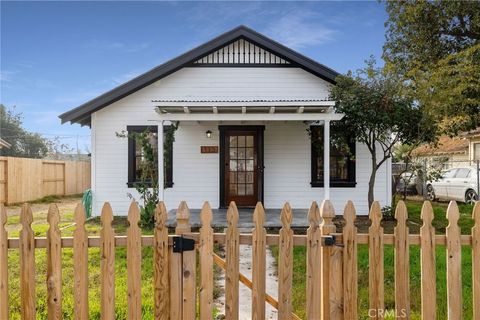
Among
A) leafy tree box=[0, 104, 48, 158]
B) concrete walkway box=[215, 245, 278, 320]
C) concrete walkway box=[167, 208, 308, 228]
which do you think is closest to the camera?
concrete walkway box=[215, 245, 278, 320]

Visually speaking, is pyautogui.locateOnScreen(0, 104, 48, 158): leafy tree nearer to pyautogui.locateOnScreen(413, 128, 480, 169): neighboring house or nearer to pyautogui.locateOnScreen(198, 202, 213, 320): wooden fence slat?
pyautogui.locateOnScreen(413, 128, 480, 169): neighboring house

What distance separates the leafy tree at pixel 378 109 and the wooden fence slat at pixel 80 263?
6.71 metres

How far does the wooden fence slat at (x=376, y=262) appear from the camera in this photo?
2.16m

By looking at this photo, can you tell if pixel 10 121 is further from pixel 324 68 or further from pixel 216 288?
pixel 216 288

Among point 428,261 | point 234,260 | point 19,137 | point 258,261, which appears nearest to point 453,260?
point 428,261

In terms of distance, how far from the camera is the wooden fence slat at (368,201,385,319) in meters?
2.16

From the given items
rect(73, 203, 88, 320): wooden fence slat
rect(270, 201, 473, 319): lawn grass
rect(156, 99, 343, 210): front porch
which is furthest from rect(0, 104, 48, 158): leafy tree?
rect(73, 203, 88, 320): wooden fence slat

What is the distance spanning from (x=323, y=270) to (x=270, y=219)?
5261 millimetres

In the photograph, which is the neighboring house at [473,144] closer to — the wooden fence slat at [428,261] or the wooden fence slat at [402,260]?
the wooden fence slat at [428,261]

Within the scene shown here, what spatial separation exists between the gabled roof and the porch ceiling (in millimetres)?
1643

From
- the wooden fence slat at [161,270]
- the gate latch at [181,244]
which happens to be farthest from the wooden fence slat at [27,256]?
the gate latch at [181,244]

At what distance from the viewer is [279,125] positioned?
8984mm

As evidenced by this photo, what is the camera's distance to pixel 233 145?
9.05 m

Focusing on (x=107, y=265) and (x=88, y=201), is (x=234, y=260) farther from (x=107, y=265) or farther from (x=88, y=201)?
(x=88, y=201)
